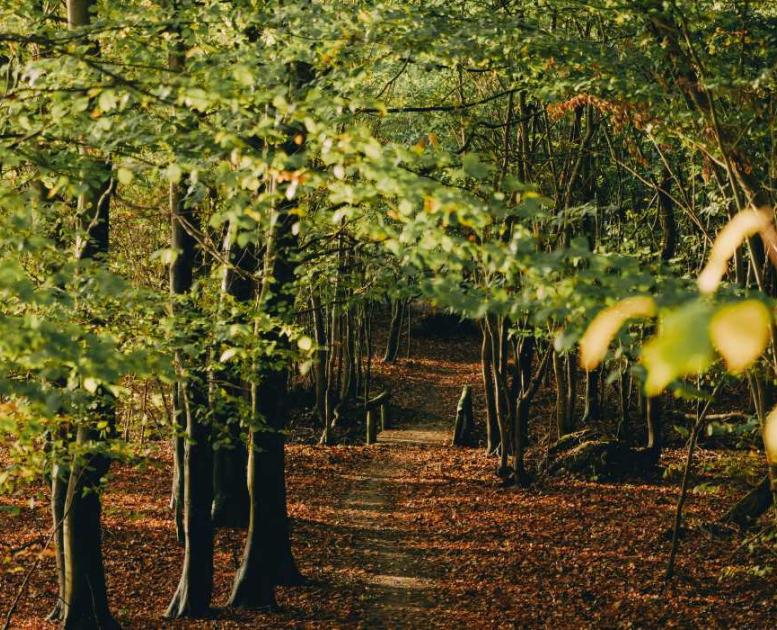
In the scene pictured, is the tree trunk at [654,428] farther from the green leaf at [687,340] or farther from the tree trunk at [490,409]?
the green leaf at [687,340]

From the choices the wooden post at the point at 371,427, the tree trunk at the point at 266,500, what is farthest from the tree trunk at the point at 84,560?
the wooden post at the point at 371,427

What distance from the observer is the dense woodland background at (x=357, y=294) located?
4.34 m

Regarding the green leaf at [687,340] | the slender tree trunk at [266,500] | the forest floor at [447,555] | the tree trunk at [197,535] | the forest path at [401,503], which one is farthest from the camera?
the forest path at [401,503]

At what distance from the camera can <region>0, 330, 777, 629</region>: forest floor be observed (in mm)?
9742

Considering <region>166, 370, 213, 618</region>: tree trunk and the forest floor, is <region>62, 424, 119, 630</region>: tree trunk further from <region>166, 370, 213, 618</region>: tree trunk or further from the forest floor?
<region>166, 370, 213, 618</region>: tree trunk

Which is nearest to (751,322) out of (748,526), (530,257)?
(530,257)

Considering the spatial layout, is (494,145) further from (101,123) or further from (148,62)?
(101,123)

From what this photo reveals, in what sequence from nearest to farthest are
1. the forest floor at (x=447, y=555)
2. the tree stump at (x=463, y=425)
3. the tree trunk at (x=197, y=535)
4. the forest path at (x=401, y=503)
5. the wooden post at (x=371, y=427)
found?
the tree trunk at (x=197, y=535), the forest floor at (x=447, y=555), the forest path at (x=401, y=503), the tree stump at (x=463, y=425), the wooden post at (x=371, y=427)

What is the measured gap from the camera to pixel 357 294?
906 cm

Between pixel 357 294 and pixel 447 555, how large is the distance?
5389 mm

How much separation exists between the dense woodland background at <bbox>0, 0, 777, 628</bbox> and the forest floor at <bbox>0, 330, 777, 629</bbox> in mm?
76

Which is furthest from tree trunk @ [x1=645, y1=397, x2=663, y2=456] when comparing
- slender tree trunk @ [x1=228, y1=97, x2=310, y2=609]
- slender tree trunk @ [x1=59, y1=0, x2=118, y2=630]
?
slender tree trunk @ [x1=59, y1=0, x2=118, y2=630]

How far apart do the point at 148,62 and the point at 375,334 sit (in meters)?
28.4

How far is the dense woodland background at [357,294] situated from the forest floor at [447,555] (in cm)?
8
